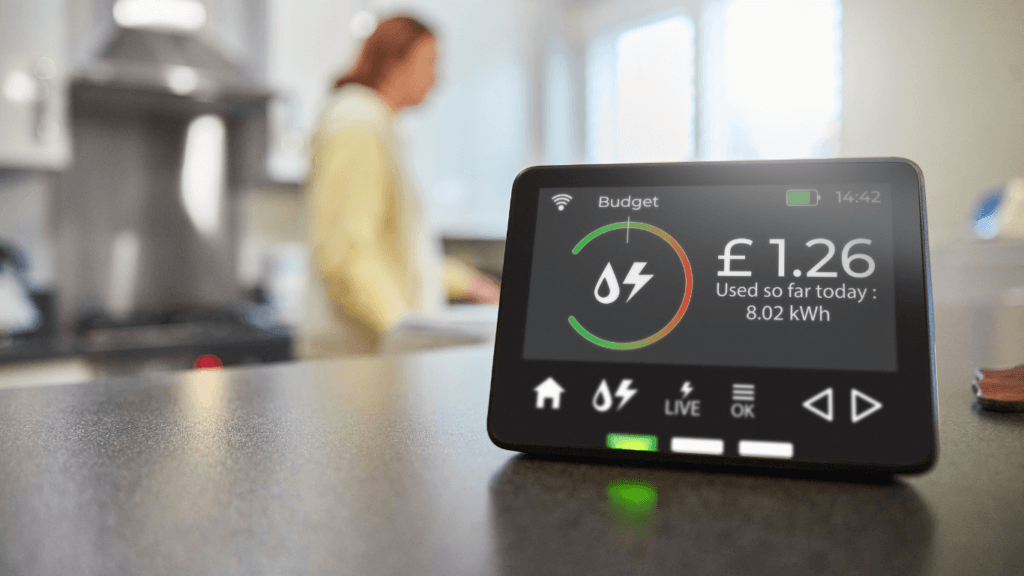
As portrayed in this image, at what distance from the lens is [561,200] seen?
1.08 ft

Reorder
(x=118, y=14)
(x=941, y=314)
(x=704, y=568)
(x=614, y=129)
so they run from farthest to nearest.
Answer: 1. (x=614, y=129)
2. (x=118, y=14)
3. (x=941, y=314)
4. (x=704, y=568)

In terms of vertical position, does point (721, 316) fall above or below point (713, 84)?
below

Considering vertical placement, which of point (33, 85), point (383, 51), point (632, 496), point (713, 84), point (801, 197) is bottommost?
point (632, 496)

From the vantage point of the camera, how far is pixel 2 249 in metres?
2.46

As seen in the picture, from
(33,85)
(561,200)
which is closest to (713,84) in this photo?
(33,85)

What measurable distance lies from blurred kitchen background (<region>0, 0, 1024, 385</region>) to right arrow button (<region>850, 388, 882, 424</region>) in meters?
0.80

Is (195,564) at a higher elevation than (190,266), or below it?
below

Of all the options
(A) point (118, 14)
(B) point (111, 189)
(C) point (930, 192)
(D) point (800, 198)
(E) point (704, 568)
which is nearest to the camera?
(E) point (704, 568)

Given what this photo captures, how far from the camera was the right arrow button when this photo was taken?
26cm

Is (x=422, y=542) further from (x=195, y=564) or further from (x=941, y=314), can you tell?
(x=941, y=314)

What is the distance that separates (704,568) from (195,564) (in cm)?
13

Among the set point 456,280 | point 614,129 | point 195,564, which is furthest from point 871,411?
point 614,129

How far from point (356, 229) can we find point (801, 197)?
132 cm

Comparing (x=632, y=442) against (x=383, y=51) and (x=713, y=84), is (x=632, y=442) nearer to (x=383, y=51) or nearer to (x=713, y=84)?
(x=383, y=51)
